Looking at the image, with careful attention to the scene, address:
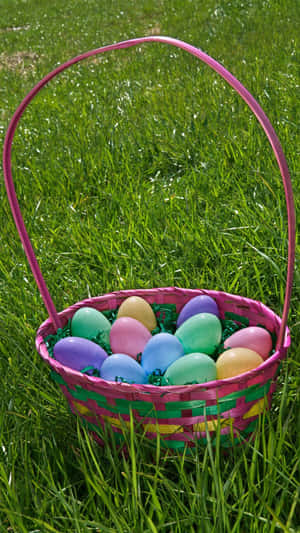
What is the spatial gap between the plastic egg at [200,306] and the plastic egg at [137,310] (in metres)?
0.11

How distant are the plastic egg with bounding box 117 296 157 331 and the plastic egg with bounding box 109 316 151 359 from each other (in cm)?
7

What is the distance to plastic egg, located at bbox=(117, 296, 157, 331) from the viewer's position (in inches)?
Result: 68.2

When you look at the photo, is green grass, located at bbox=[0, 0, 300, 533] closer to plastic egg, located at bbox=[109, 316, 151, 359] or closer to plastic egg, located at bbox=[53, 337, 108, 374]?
plastic egg, located at bbox=[53, 337, 108, 374]

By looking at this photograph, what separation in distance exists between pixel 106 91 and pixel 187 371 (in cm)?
351

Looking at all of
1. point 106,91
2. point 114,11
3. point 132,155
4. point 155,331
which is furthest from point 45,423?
point 114,11

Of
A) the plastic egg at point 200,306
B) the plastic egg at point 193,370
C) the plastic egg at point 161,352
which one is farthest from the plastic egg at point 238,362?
the plastic egg at point 200,306

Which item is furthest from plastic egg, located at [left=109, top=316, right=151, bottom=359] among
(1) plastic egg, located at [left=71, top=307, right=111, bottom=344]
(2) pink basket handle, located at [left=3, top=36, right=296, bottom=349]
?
(2) pink basket handle, located at [left=3, top=36, right=296, bottom=349]

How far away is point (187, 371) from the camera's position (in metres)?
1.39

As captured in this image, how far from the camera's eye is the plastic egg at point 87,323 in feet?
5.53

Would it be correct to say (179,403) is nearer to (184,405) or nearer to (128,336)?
(184,405)

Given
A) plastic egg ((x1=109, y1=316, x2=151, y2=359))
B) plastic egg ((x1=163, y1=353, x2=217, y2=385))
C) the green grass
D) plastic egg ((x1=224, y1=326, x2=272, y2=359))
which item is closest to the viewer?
the green grass

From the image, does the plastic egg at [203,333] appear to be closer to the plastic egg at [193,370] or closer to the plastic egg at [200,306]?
the plastic egg at [200,306]

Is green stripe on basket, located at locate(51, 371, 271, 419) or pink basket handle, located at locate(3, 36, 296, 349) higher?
pink basket handle, located at locate(3, 36, 296, 349)

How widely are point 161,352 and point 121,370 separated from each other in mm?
127
